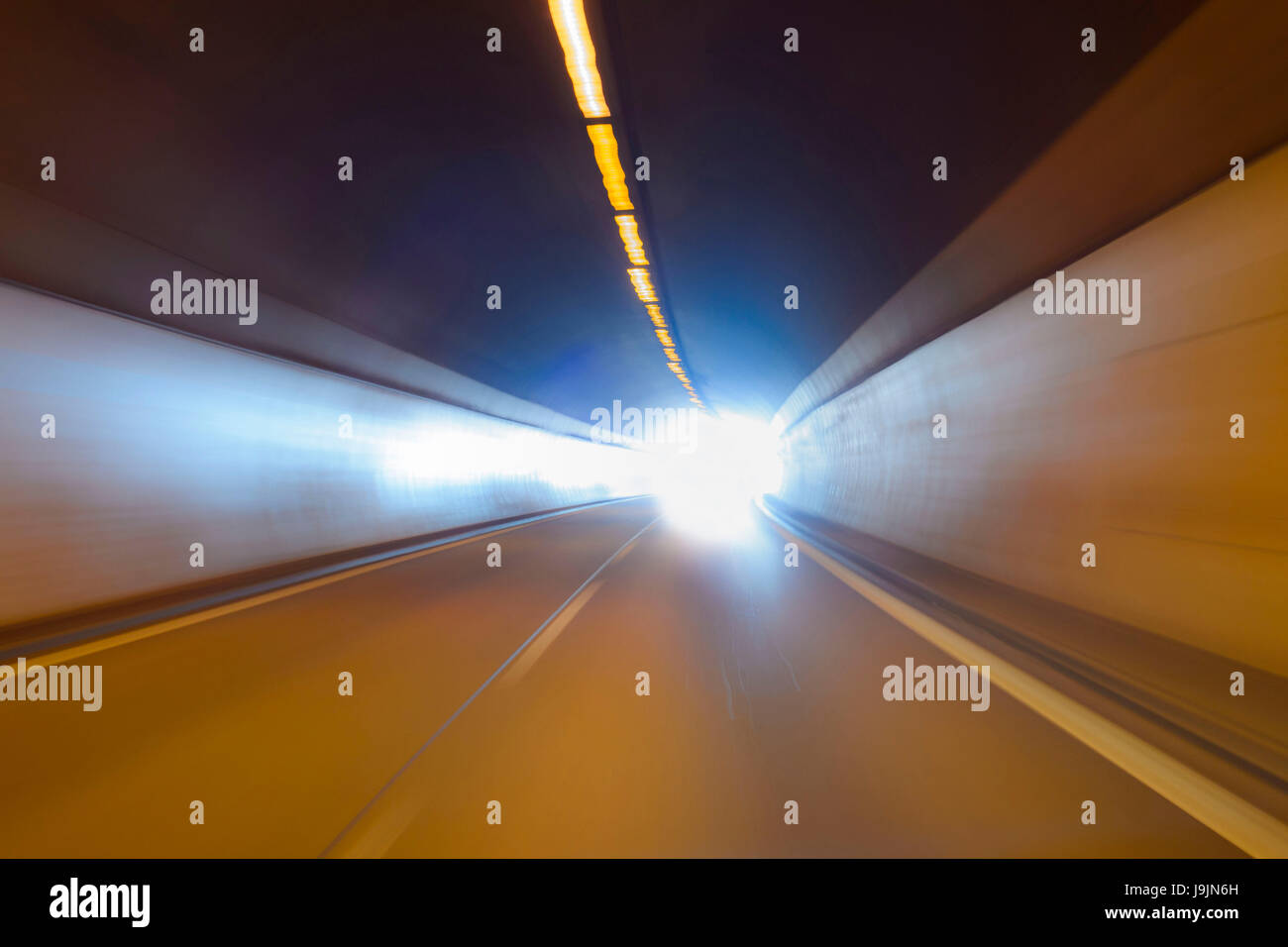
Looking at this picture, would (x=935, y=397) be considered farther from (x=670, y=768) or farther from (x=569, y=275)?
(x=670, y=768)

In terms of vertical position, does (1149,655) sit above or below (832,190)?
below

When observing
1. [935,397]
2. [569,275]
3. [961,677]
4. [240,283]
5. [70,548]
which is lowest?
[961,677]

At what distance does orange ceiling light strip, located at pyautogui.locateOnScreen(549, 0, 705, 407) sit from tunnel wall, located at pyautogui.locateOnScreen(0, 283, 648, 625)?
595 centimetres

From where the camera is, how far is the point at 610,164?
29.9ft

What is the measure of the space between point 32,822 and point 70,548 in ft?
18.9

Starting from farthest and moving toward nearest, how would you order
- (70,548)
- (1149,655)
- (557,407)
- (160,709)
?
1. (557,407)
2. (70,548)
3. (1149,655)
4. (160,709)

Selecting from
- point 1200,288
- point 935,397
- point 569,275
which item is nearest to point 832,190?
point 1200,288

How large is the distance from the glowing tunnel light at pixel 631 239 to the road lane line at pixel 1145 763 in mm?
7320

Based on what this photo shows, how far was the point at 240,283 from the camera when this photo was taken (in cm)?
1003

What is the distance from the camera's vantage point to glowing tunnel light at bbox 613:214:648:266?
441 inches

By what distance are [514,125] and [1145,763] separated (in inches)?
301
